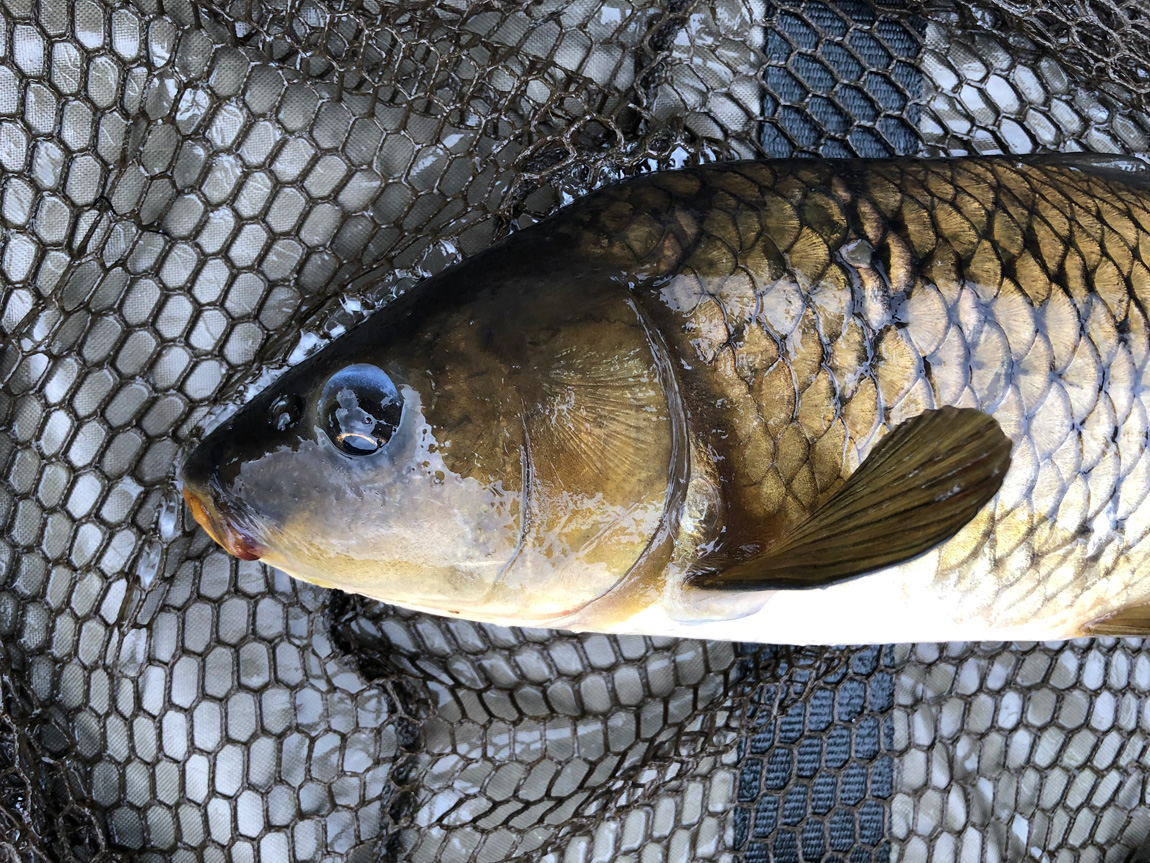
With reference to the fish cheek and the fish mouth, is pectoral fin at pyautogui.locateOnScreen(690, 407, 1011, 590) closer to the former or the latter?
the fish cheek

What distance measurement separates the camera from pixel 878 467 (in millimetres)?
1166

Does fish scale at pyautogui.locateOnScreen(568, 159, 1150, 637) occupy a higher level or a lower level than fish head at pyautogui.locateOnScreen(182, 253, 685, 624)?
higher

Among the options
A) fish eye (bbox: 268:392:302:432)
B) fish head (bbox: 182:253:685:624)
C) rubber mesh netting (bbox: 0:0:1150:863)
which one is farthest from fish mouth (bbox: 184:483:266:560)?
rubber mesh netting (bbox: 0:0:1150:863)

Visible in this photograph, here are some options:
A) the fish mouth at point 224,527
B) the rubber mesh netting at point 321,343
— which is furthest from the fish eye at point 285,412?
the rubber mesh netting at point 321,343

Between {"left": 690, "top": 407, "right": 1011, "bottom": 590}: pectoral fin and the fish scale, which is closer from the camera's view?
{"left": 690, "top": 407, "right": 1011, "bottom": 590}: pectoral fin

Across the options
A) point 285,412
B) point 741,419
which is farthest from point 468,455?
point 741,419

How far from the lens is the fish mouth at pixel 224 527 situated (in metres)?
1.16

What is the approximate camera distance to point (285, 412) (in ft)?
3.74

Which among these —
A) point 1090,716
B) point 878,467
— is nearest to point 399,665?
point 878,467

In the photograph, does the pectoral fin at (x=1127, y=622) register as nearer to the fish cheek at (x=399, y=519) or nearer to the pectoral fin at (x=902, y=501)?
the pectoral fin at (x=902, y=501)

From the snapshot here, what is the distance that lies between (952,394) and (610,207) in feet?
1.89

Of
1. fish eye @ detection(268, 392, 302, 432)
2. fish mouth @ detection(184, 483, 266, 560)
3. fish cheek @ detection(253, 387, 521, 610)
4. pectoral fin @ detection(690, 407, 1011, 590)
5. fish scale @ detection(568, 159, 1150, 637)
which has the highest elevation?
fish scale @ detection(568, 159, 1150, 637)

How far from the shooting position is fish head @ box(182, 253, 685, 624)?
A: 1.13 m

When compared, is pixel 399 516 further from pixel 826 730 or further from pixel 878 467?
pixel 826 730
